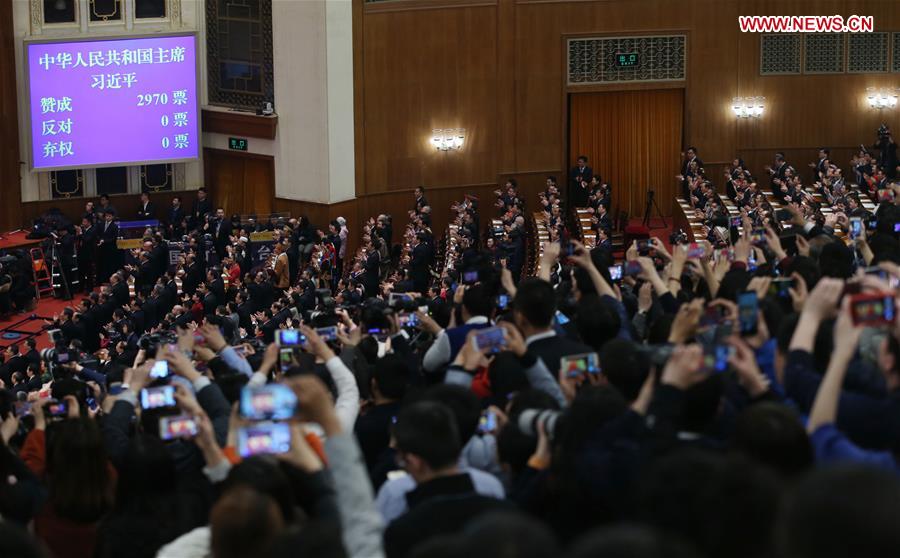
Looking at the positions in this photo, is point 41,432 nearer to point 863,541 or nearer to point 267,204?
point 863,541

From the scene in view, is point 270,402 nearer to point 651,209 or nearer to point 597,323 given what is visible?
point 597,323

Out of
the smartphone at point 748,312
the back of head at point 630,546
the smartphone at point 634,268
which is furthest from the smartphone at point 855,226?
the back of head at point 630,546

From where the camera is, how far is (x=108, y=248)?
23.7 metres

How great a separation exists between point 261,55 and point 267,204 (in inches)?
109

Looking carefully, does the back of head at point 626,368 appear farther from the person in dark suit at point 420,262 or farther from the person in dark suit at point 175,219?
the person in dark suit at point 175,219

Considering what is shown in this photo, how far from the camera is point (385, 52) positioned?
79.5ft

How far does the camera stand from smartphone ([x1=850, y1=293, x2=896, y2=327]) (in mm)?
4094

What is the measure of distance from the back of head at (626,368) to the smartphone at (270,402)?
4.17 ft

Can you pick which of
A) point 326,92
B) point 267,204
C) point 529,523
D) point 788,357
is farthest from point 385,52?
point 529,523

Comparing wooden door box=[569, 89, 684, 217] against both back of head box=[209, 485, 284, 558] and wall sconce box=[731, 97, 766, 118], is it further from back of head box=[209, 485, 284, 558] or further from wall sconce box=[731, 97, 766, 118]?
back of head box=[209, 485, 284, 558]

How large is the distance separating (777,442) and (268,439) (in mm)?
1550

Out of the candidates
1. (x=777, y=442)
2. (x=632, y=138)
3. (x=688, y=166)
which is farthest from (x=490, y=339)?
(x=632, y=138)

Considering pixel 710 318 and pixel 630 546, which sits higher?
pixel 710 318

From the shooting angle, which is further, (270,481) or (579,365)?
(579,365)
